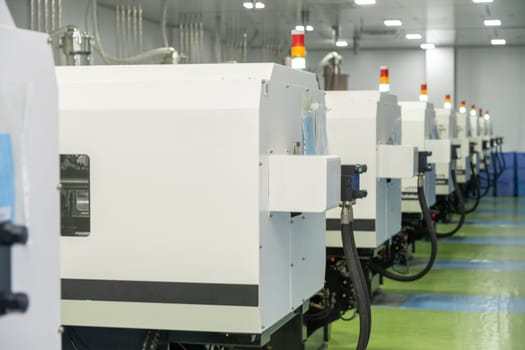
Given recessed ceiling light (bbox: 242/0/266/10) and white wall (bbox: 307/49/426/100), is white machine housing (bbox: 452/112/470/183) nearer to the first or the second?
recessed ceiling light (bbox: 242/0/266/10)

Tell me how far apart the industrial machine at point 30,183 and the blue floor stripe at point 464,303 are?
504cm

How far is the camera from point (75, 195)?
3043 millimetres

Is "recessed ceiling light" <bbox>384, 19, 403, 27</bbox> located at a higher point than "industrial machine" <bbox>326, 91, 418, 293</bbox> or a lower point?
higher

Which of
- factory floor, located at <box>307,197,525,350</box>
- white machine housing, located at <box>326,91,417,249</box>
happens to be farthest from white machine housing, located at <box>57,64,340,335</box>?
white machine housing, located at <box>326,91,417,249</box>

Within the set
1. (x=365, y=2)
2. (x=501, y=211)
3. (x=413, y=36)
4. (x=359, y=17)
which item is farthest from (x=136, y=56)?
(x=413, y=36)

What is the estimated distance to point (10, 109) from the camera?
5.42 feet

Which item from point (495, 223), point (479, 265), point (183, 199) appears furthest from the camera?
point (495, 223)

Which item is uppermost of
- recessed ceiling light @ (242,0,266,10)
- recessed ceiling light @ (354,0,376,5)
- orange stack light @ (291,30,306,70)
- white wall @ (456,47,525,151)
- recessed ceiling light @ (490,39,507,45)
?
recessed ceiling light @ (490,39,507,45)

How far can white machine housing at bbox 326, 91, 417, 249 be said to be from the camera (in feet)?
17.2

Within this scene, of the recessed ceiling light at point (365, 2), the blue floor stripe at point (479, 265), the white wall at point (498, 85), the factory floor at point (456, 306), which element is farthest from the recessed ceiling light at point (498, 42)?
the blue floor stripe at point (479, 265)

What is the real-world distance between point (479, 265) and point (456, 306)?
7.06 ft

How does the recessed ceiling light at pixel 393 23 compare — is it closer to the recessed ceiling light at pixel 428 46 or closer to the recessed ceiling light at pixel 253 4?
the recessed ceiling light at pixel 253 4

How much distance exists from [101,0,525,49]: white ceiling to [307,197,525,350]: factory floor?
11.4 ft

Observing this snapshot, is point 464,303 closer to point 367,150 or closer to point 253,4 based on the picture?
point 367,150
